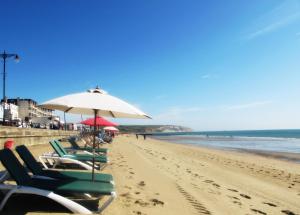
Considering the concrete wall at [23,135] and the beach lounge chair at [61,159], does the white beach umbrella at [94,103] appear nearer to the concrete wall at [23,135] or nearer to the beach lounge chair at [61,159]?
the beach lounge chair at [61,159]

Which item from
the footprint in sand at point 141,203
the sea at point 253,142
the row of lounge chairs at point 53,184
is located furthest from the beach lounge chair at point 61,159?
the sea at point 253,142

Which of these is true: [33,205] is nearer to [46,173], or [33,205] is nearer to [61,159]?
[46,173]

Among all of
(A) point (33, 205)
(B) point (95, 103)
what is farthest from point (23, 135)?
(B) point (95, 103)

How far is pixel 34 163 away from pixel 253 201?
5.10 metres

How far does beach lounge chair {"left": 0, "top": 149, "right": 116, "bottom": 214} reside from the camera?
4.69 m

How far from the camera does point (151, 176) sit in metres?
9.36

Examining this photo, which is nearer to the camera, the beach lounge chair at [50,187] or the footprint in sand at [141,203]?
the beach lounge chair at [50,187]

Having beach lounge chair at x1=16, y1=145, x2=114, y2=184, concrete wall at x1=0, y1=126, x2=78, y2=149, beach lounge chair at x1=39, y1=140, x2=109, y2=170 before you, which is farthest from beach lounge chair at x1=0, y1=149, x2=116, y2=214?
concrete wall at x1=0, y1=126, x2=78, y2=149

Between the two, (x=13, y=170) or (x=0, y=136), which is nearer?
(x=13, y=170)

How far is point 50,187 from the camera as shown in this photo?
5.13 meters

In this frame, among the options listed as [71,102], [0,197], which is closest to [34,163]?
[0,197]

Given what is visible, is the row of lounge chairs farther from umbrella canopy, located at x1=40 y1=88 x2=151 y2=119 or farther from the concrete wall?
→ the concrete wall

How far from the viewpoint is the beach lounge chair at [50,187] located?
15.4 ft

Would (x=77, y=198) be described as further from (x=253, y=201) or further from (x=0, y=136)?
(x=0, y=136)
